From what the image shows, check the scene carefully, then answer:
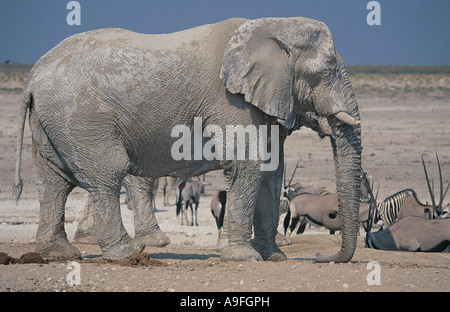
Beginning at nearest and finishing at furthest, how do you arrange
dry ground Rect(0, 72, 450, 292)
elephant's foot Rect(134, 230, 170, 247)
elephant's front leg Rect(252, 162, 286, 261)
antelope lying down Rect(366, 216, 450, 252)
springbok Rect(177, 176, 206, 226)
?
dry ground Rect(0, 72, 450, 292) → elephant's front leg Rect(252, 162, 286, 261) → elephant's foot Rect(134, 230, 170, 247) → antelope lying down Rect(366, 216, 450, 252) → springbok Rect(177, 176, 206, 226)

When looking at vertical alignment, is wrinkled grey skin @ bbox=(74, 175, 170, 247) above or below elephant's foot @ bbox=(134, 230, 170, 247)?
above

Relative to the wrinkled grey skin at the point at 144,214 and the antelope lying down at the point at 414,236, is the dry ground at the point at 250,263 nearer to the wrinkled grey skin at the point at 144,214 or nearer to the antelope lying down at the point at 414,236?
the wrinkled grey skin at the point at 144,214

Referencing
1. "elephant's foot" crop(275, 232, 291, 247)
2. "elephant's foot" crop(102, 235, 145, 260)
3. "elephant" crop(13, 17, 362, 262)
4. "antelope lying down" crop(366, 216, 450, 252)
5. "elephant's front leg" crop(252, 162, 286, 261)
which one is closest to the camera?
"elephant" crop(13, 17, 362, 262)

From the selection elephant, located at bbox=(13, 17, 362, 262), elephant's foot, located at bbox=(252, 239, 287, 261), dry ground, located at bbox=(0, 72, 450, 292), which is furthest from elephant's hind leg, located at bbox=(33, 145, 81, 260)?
elephant's foot, located at bbox=(252, 239, 287, 261)

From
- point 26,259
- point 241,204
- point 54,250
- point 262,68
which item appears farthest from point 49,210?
point 262,68

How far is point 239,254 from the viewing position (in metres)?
9.24

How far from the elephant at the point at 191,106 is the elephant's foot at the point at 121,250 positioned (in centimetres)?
1

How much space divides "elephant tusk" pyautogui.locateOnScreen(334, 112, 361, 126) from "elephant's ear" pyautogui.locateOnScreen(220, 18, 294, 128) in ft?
1.73

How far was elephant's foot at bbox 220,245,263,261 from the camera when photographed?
9242 millimetres

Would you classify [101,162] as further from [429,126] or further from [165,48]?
[429,126]

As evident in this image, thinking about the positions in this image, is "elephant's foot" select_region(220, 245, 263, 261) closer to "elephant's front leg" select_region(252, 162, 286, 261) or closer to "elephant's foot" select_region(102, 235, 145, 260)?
"elephant's front leg" select_region(252, 162, 286, 261)

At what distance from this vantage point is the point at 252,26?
30.1 feet

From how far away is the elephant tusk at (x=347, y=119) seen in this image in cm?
895

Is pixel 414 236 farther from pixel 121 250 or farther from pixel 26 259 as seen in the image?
pixel 26 259
